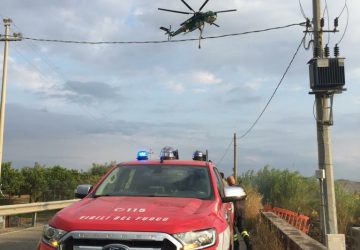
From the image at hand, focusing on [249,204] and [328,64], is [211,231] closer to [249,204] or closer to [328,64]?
[328,64]

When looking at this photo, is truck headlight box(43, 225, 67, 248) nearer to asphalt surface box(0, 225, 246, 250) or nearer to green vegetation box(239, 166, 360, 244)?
asphalt surface box(0, 225, 246, 250)

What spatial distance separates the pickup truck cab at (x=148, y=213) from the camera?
427 centimetres

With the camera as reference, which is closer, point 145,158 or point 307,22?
point 145,158

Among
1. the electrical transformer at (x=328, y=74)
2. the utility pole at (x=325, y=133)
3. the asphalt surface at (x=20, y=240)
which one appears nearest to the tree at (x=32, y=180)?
the asphalt surface at (x=20, y=240)

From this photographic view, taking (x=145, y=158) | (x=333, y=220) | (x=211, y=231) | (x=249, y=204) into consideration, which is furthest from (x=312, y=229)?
(x=211, y=231)

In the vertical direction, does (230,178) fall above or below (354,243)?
above

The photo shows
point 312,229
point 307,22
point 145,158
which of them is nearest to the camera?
point 145,158

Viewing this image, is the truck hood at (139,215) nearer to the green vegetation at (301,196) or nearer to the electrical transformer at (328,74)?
the electrical transformer at (328,74)

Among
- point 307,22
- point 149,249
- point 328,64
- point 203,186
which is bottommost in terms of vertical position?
point 149,249

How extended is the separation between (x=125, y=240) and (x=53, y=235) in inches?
28.4

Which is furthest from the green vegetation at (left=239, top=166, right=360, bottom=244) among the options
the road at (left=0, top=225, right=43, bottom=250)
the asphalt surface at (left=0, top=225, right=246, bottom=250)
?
the road at (left=0, top=225, right=43, bottom=250)

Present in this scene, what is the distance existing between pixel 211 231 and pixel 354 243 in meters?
9.76

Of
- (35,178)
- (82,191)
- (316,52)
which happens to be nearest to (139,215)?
(82,191)

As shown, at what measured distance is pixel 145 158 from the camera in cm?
691
